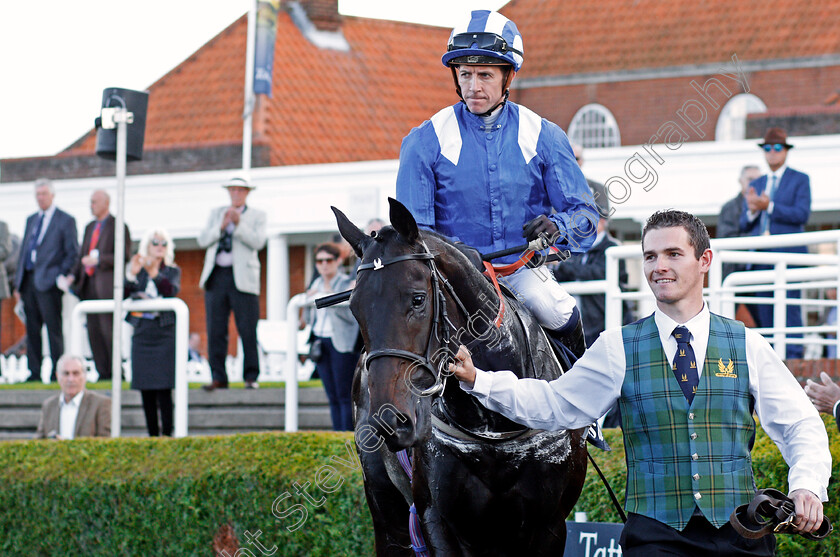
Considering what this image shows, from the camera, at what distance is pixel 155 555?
710cm

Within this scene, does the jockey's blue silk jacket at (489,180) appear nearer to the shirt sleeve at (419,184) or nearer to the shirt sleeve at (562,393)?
the shirt sleeve at (419,184)

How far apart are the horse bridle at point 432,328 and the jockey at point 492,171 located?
0.67 m

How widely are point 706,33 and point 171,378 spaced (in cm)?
1724

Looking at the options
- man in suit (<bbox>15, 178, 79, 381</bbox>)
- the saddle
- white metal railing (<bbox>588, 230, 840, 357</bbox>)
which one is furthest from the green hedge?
man in suit (<bbox>15, 178, 79, 381</bbox>)

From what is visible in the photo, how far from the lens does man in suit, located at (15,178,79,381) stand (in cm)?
1149

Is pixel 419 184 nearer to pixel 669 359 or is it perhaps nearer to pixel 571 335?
pixel 571 335

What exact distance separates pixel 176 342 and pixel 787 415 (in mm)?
6302

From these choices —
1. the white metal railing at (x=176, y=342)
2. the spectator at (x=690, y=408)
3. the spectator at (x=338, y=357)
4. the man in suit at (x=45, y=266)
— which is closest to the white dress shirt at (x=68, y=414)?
the white metal railing at (x=176, y=342)

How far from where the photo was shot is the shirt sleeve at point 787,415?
3.26 m

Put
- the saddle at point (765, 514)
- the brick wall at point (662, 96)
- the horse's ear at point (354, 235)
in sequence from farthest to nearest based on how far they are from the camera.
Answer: the brick wall at point (662, 96)
the horse's ear at point (354, 235)
the saddle at point (765, 514)

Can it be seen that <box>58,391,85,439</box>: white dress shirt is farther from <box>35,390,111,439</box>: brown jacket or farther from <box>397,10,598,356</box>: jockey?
<box>397,10,598,356</box>: jockey

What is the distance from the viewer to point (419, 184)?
4.30 m

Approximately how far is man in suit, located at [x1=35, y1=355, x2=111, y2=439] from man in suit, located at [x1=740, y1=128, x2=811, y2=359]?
4.91 meters

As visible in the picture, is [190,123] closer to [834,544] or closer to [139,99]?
[139,99]
